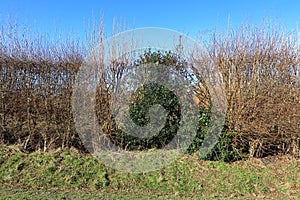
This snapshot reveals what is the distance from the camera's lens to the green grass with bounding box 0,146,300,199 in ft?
14.5

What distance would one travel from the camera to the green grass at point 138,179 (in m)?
4.41

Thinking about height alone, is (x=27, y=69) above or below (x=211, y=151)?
above

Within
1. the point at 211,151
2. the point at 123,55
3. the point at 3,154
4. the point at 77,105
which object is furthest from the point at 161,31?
the point at 3,154

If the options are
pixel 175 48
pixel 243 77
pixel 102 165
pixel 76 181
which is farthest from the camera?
pixel 175 48

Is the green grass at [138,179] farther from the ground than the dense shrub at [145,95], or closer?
closer

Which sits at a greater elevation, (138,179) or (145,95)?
(145,95)

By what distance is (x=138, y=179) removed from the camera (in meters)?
4.87

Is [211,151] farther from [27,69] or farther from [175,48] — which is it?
[27,69]

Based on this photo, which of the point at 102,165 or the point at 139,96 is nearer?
the point at 102,165

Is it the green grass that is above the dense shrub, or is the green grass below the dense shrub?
below

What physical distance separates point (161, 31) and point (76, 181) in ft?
13.1

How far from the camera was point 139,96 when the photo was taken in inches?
233

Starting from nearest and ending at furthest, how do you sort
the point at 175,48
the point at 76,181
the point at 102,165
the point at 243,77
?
1. the point at 76,181
2. the point at 102,165
3. the point at 243,77
4. the point at 175,48

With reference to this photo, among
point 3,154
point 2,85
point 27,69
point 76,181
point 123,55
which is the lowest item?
point 76,181
